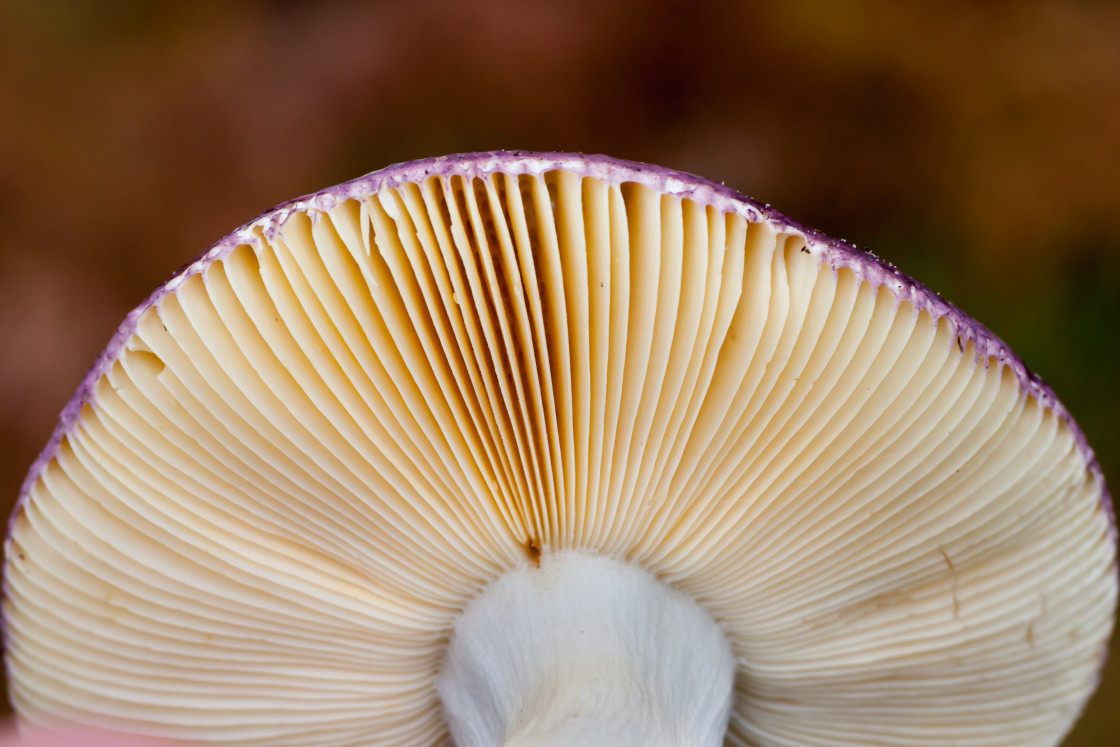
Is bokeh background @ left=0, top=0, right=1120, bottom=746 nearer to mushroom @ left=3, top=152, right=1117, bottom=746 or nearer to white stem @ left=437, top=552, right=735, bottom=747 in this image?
mushroom @ left=3, top=152, right=1117, bottom=746

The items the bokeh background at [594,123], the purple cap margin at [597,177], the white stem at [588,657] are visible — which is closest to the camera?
the purple cap margin at [597,177]

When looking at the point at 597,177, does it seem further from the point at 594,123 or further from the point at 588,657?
the point at 594,123

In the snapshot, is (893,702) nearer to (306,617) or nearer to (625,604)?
(625,604)

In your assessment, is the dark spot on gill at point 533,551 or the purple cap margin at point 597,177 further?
the dark spot on gill at point 533,551

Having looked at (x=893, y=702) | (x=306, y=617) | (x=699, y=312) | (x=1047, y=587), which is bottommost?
(x=893, y=702)

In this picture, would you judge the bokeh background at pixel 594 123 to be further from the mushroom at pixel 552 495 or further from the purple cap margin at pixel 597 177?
the purple cap margin at pixel 597 177

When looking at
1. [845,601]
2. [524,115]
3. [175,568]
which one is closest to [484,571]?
[175,568]

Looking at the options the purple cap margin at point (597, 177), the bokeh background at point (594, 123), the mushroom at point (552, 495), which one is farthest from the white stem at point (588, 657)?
the bokeh background at point (594, 123)

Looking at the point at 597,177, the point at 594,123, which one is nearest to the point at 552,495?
the point at 597,177
